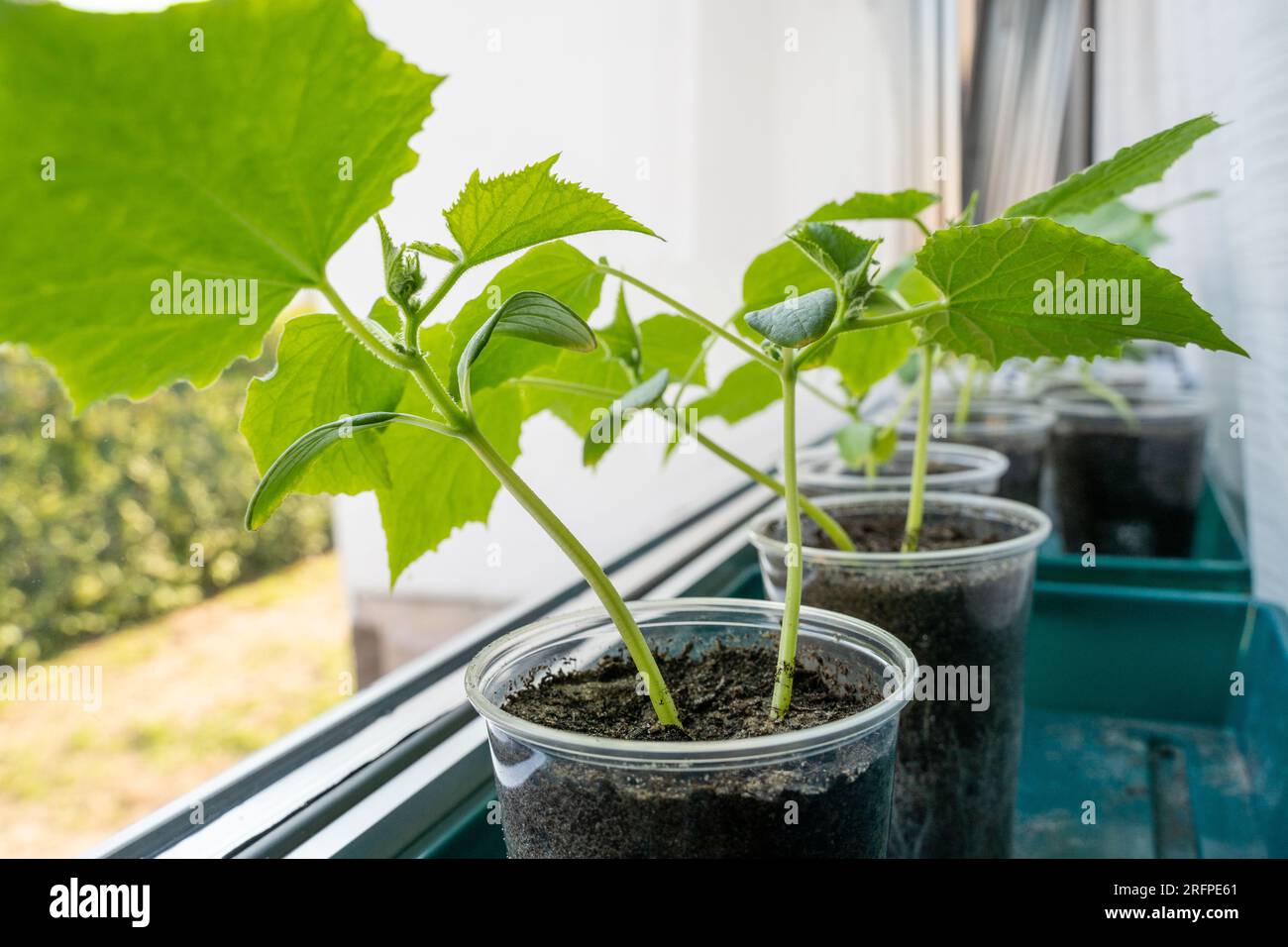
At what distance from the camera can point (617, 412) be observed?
0.38 m

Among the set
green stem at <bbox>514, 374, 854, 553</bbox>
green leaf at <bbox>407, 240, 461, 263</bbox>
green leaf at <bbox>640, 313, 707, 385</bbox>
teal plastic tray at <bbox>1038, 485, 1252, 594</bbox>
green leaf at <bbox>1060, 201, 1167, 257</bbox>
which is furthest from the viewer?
green leaf at <bbox>1060, 201, 1167, 257</bbox>

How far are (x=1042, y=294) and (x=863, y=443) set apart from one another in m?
0.29

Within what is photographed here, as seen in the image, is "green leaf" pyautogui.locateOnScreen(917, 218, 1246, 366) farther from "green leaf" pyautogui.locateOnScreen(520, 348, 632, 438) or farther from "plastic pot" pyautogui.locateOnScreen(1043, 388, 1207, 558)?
"plastic pot" pyautogui.locateOnScreen(1043, 388, 1207, 558)

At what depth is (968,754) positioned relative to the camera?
18.9 inches

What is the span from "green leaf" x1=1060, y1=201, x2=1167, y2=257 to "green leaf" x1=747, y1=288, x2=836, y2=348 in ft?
2.33

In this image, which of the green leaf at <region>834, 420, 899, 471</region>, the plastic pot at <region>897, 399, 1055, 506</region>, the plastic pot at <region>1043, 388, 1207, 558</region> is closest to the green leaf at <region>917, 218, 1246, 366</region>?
the green leaf at <region>834, 420, 899, 471</region>

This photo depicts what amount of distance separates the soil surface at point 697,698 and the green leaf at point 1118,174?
8.1 inches

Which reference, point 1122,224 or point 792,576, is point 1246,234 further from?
point 792,576

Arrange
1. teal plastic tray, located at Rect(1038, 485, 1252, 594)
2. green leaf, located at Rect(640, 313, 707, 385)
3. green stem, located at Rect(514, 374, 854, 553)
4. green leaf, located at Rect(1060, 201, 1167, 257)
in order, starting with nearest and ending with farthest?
green stem, located at Rect(514, 374, 854, 553) → green leaf, located at Rect(640, 313, 707, 385) → teal plastic tray, located at Rect(1038, 485, 1252, 594) → green leaf, located at Rect(1060, 201, 1167, 257)

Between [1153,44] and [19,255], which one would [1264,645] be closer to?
[19,255]

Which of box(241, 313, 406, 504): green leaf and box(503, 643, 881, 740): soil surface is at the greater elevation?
box(241, 313, 406, 504): green leaf

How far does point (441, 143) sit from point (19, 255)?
455 mm

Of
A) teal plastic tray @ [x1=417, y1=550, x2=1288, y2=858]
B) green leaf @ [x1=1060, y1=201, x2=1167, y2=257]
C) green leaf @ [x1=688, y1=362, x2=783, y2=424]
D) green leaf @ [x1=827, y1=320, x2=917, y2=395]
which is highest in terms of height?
green leaf @ [x1=1060, y1=201, x2=1167, y2=257]

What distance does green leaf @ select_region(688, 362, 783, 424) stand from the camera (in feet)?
1.73
